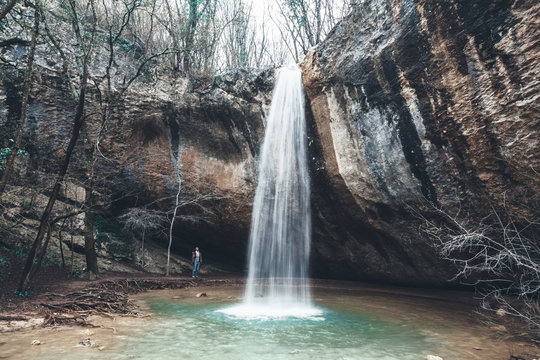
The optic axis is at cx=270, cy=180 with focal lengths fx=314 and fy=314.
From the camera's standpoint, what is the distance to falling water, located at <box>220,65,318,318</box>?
1162cm

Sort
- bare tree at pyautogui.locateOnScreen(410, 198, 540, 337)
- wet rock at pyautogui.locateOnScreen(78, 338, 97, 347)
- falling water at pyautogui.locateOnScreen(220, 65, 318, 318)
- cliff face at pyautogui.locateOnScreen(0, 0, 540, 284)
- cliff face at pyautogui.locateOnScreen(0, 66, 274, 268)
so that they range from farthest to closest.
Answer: cliff face at pyautogui.locateOnScreen(0, 66, 274, 268), falling water at pyautogui.locateOnScreen(220, 65, 318, 318), bare tree at pyautogui.locateOnScreen(410, 198, 540, 337), cliff face at pyautogui.locateOnScreen(0, 0, 540, 284), wet rock at pyautogui.locateOnScreen(78, 338, 97, 347)

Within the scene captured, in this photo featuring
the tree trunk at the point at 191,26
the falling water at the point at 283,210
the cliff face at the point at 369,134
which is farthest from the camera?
the tree trunk at the point at 191,26

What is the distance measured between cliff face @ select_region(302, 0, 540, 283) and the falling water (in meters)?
0.75

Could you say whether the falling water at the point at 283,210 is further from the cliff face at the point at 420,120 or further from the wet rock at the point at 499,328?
the wet rock at the point at 499,328

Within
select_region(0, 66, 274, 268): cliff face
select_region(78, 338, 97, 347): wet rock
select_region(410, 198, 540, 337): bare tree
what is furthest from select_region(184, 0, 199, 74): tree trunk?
select_region(78, 338, 97, 347): wet rock

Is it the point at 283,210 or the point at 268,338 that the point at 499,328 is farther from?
the point at 283,210

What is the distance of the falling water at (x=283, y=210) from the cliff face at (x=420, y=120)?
75cm

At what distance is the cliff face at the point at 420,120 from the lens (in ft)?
21.2

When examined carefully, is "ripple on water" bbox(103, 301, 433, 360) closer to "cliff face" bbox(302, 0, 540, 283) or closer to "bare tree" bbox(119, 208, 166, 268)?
"cliff face" bbox(302, 0, 540, 283)

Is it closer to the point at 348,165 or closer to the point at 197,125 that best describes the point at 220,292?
the point at 348,165

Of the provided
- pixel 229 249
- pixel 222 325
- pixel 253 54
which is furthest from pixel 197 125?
pixel 253 54

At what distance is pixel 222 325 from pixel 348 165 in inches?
248

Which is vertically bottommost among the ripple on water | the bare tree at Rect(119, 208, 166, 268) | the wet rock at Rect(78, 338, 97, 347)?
the ripple on water

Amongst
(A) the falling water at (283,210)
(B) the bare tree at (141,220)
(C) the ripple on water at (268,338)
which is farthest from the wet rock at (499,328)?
(B) the bare tree at (141,220)
